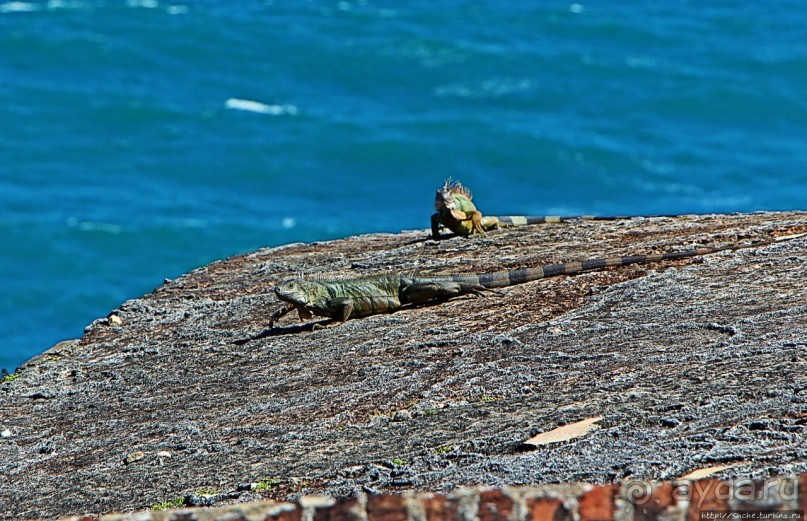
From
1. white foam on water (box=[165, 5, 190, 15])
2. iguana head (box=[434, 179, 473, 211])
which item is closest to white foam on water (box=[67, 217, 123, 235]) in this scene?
white foam on water (box=[165, 5, 190, 15])

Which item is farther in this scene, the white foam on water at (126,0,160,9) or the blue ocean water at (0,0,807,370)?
the white foam on water at (126,0,160,9)

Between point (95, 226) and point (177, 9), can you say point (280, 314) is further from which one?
point (177, 9)

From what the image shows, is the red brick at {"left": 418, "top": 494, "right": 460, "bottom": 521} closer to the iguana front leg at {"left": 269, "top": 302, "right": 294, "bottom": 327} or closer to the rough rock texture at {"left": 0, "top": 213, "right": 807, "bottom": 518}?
the rough rock texture at {"left": 0, "top": 213, "right": 807, "bottom": 518}

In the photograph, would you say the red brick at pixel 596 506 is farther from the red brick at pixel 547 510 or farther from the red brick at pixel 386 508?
the red brick at pixel 386 508

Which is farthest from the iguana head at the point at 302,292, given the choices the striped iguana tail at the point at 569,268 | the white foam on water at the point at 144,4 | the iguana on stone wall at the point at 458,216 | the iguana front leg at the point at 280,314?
the white foam on water at the point at 144,4

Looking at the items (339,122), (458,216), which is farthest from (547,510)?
(339,122)

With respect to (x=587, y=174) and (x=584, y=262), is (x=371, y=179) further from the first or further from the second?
(x=584, y=262)
